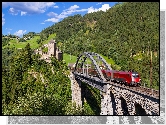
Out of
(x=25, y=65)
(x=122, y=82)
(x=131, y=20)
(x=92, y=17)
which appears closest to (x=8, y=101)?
(x=25, y=65)

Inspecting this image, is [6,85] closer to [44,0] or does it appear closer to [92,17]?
[44,0]

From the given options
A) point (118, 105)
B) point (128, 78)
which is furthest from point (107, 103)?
point (128, 78)

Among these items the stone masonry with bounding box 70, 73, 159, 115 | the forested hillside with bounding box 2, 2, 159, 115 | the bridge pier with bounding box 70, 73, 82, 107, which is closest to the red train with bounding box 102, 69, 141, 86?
the stone masonry with bounding box 70, 73, 159, 115

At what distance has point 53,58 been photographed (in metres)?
48.8

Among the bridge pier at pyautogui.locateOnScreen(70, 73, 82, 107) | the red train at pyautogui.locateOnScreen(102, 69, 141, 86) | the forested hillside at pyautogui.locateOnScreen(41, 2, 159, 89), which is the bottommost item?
the bridge pier at pyautogui.locateOnScreen(70, 73, 82, 107)

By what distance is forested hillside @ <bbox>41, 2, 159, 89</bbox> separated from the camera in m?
68.6

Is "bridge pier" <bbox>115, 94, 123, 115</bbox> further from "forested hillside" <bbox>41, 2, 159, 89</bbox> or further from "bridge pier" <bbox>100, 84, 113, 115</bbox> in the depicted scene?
"forested hillside" <bbox>41, 2, 159, 89</bbox>

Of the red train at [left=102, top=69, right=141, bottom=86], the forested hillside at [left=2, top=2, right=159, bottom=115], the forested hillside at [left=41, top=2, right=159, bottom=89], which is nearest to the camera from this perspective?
the red train at [left=102, top=69, right=141, bottom=86]

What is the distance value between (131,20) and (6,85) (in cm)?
5575

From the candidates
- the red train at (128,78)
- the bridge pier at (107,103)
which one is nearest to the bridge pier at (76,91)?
the red train at (128,78)

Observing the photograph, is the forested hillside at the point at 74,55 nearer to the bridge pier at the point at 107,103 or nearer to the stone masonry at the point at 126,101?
the bridge pier at the point at 107,103

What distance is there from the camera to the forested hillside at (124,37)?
68.6 metres

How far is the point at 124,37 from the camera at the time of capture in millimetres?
82250

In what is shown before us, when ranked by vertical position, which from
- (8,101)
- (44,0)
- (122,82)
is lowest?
(8,101)
